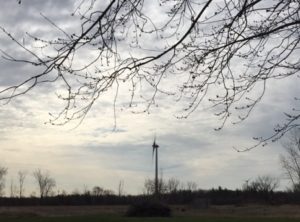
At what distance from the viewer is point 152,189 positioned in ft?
353

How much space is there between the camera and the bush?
54.7m

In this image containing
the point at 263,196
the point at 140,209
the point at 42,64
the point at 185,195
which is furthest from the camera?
the point at 185,195

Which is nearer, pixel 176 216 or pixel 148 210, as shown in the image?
pixel 176 216

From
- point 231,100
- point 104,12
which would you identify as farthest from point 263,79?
point 104,12

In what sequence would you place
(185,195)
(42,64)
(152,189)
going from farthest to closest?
(152,189) → (185,195) → (42,64)

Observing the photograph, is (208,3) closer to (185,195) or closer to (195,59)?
(195,59)

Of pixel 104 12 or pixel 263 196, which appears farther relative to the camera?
pixel 263 196

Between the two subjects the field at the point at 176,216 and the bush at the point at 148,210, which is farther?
the bush at the point at 148,210

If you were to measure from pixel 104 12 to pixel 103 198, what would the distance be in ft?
258

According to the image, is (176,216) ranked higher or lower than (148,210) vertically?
lower

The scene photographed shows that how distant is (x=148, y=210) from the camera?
56531 millimetres

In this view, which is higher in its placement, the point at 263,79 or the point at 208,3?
the point at 208,3

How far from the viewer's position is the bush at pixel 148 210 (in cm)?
5472

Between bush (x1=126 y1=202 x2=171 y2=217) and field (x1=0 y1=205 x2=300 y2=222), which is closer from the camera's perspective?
field (x1=0 y1=205 x2=300 y2=222)
